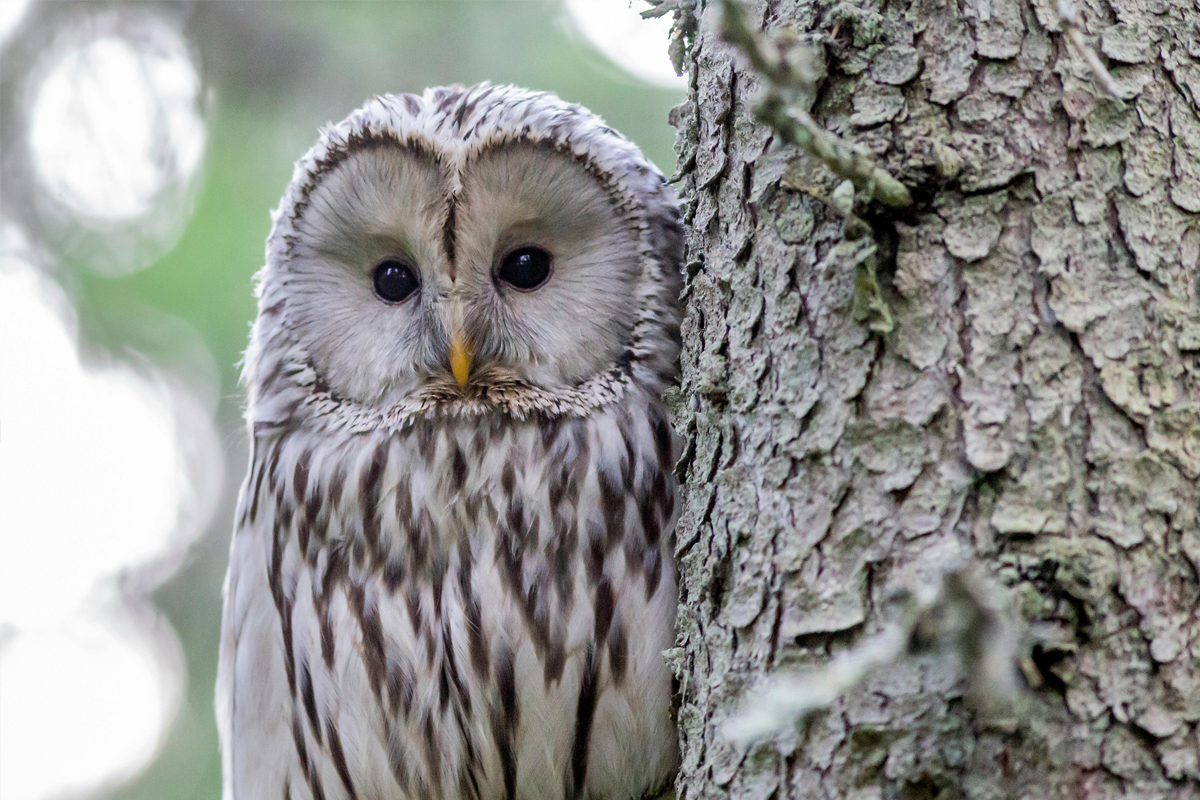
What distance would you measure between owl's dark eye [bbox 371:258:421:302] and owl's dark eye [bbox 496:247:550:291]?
0.20 metres

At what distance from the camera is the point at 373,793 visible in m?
2.26

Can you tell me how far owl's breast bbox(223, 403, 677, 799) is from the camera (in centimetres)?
211

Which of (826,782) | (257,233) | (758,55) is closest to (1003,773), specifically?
(826,782)

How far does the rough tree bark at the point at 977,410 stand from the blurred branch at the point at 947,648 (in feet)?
0.13

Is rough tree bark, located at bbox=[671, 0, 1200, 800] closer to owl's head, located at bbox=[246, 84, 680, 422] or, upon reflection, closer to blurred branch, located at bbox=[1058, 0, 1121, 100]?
blurred branch, located at bbox=[1058, 0, 1121, 100]

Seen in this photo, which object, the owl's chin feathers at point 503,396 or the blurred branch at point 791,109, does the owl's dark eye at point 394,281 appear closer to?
the owl's chin feathers at point 503,396

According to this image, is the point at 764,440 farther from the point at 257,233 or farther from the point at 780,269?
the point at 257,233

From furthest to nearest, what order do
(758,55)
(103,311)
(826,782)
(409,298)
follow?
(103,311)
(409,298)
(826,782)
(758,55)

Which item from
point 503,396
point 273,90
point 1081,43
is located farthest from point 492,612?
point 273,90

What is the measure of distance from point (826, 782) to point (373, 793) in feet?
3.68

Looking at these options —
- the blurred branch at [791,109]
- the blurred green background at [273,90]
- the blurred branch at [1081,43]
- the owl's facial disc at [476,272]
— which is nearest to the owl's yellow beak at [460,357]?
the owl's facial disc at [476,272]

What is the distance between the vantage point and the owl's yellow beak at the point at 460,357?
7.45 ft

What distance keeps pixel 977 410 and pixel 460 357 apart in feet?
3.63

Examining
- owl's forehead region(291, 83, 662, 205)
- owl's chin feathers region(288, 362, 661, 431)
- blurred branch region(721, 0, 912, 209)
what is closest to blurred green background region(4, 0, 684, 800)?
owl's forehead region(291, 83, 662, 205)
